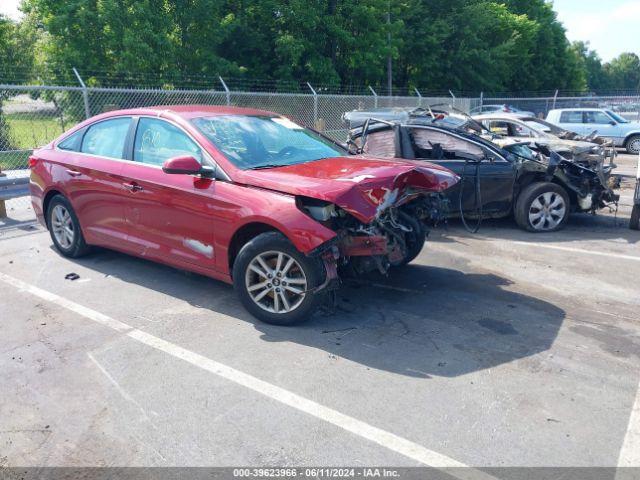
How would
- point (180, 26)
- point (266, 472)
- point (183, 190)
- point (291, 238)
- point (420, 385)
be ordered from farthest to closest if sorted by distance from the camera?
point (180, 26)
point (183, 190)
point (291, 238)
point (420, 385)
point (266, 472)

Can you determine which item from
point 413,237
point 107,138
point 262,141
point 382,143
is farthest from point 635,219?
point 107,138

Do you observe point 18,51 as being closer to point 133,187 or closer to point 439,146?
point 439,146

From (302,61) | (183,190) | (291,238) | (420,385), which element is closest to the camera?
(420,385)

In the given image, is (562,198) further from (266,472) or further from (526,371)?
(266,472)

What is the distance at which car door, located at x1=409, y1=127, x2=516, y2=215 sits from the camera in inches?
304

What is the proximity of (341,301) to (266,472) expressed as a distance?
7.89 ft

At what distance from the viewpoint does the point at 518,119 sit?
13805 millimetres

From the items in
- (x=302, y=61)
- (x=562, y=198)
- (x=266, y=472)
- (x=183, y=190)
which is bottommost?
(x=266, y=472)

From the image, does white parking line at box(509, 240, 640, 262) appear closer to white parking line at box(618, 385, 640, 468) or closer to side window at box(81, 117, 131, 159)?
white parking line at box(618, 385, 640, 468)

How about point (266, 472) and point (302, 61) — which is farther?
point (302, 61)

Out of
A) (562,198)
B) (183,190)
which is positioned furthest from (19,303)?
(562,198)

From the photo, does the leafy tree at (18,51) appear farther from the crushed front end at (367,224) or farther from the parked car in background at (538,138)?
the crushed front end at (367,224)

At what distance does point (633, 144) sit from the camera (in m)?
18.6

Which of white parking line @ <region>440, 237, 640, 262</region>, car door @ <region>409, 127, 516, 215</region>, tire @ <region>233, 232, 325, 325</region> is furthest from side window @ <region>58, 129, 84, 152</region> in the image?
car door @ <region>409, 127, 516, 215</region>
